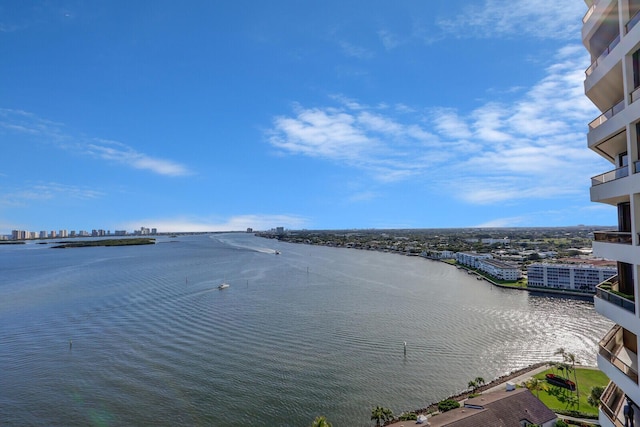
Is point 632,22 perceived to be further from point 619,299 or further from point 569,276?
point 569,276

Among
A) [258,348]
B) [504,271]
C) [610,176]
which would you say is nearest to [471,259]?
[504,271]

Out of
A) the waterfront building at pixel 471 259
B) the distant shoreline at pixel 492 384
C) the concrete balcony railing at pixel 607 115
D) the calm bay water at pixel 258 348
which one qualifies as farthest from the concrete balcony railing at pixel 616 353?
the waterfront building at pixel 471 259

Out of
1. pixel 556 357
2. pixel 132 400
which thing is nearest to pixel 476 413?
pixel 556 357

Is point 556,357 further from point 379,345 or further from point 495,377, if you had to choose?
point 379,345

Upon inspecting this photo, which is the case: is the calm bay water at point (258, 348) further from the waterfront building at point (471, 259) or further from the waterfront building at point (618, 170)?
the waterfront building at point (471, 259)

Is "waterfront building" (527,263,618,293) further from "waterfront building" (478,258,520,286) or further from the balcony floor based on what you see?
the balcony floor

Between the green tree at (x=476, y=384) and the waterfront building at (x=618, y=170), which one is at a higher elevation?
the waterfront building at (x=618, y=170)
